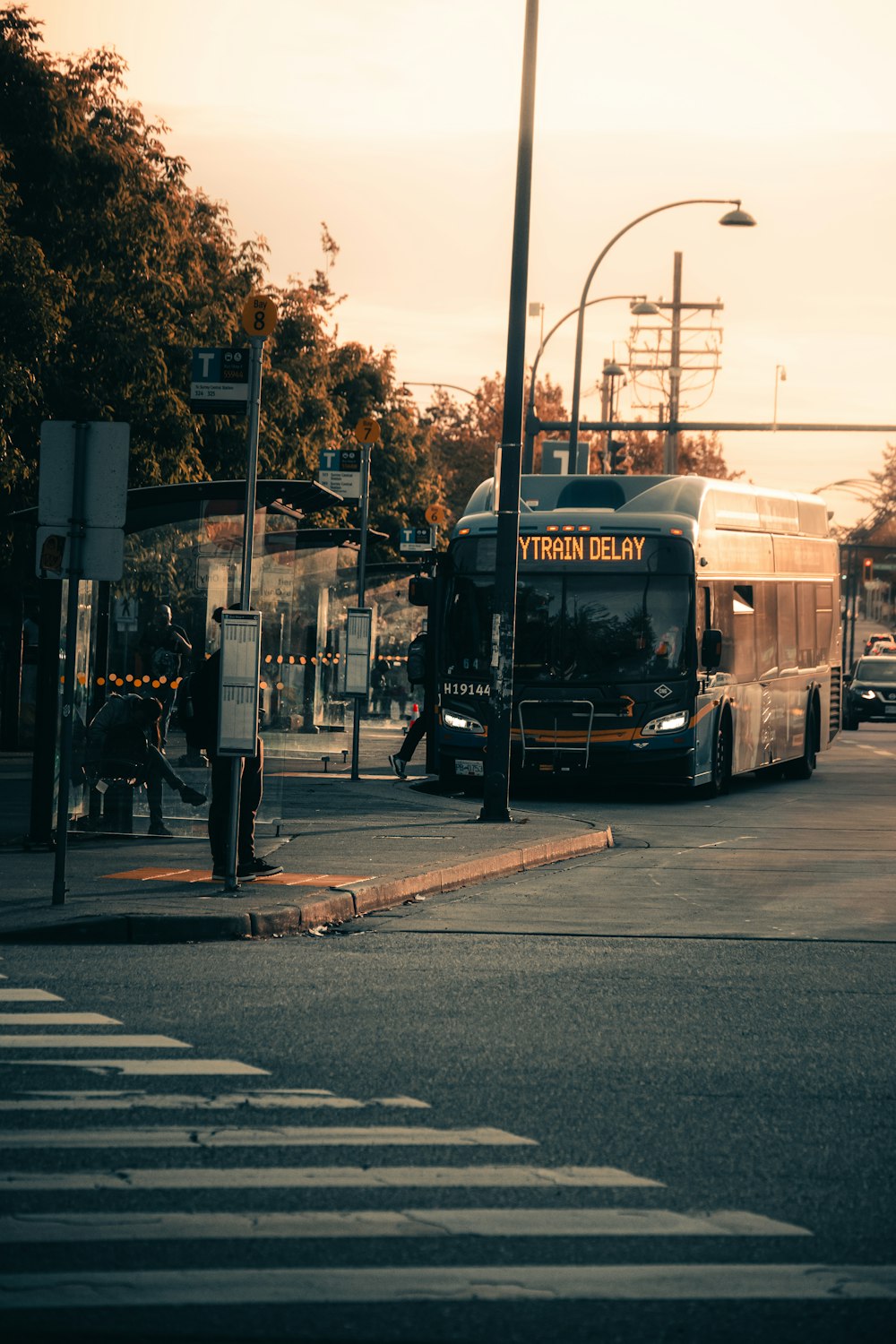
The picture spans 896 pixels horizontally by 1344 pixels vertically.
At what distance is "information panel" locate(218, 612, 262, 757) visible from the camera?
12.5 metres

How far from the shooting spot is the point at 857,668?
53.5 m

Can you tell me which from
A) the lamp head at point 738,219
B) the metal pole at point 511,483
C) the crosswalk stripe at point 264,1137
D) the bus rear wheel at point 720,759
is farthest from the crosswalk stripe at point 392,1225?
the lamp head at point 738,219

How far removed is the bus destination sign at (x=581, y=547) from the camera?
22844 mm

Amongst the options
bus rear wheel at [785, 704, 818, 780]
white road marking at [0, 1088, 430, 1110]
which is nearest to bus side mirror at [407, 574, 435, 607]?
bus rear wheel at [785, 704, 818, 780]

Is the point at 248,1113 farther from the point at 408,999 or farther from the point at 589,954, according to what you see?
the point at 589,954

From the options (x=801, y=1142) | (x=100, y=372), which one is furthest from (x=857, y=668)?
(x=801, y=1142)

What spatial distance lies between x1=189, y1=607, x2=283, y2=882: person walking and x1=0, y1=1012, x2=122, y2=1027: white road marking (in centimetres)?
415

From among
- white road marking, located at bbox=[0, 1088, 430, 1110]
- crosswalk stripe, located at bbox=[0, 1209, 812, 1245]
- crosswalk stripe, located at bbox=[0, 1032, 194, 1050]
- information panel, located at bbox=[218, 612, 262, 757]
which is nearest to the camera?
crosswalk stripe, located at bbox=[0, 1209, 812, 1245]

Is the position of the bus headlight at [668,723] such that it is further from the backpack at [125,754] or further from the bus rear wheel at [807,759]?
the backpack at [125,754]

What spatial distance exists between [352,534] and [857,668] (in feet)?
108

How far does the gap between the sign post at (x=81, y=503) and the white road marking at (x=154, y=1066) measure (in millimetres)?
4081

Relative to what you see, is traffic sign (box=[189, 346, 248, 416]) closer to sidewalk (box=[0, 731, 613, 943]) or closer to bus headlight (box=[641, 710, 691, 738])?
sidewalk (box=[0, 731, 613, 943])

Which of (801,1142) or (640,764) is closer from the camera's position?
(801,1142)

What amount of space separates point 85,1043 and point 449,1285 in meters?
3.34
